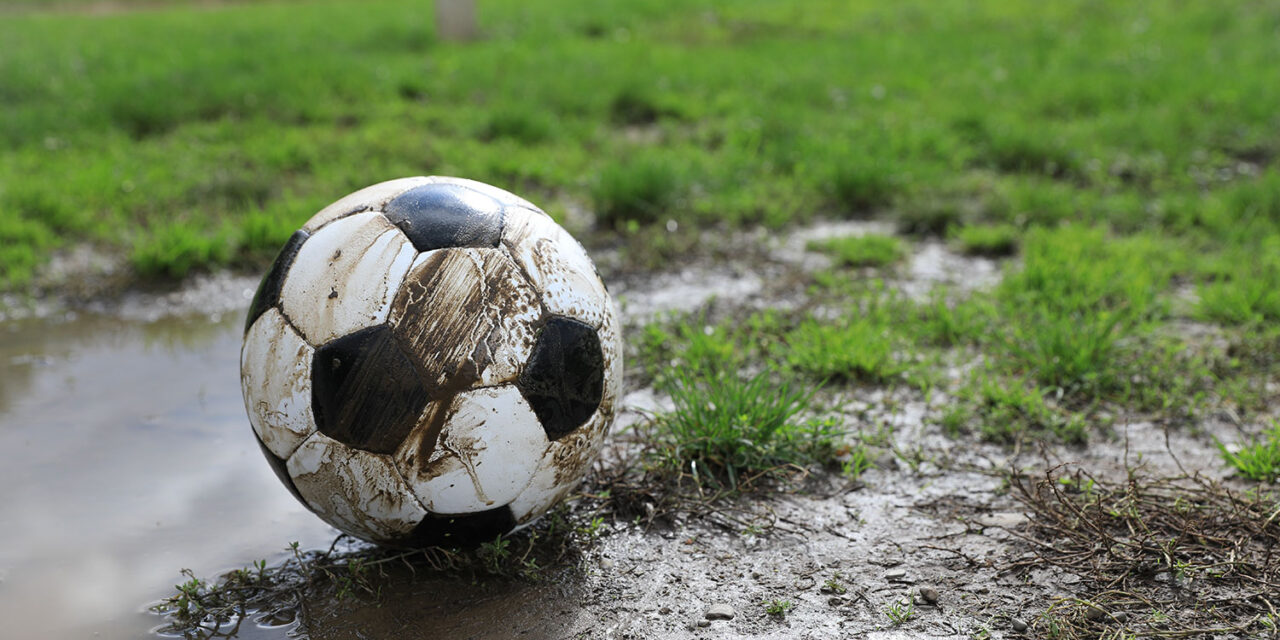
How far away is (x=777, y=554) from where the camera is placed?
323cm

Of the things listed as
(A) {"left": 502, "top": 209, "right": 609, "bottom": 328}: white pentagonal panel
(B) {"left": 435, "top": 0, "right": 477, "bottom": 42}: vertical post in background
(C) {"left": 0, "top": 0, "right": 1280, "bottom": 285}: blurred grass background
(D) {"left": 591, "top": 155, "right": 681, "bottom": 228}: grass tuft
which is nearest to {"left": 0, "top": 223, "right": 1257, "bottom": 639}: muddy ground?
(A) {"left": 502, "top": 209, "right": 609, "bottom": 328}: white pentagonal panel

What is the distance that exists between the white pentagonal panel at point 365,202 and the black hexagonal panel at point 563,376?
62 centimetres

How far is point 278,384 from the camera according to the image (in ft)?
9.45

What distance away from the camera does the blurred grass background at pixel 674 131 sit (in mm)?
6195

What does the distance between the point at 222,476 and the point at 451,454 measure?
1357 millimetres

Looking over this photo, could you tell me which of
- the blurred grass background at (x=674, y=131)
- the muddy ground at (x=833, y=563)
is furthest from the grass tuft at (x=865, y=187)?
the muddy ground at (x=833, y=563)

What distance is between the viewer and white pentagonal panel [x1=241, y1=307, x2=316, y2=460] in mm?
2842

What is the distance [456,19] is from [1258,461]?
9.86 meters

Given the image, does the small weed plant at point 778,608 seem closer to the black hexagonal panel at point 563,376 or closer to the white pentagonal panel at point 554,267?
the black hexagonal panel at point 563,376

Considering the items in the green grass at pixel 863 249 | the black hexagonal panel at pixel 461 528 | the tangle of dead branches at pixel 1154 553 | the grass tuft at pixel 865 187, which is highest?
the grass tuft at pixel 865 187

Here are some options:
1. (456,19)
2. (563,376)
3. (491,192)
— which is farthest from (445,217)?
(456,19)

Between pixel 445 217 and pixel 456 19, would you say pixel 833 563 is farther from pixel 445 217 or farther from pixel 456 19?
pixel 456 19

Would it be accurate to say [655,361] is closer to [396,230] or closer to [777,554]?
[777,554]

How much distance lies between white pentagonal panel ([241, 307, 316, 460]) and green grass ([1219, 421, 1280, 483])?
3.05 metres
